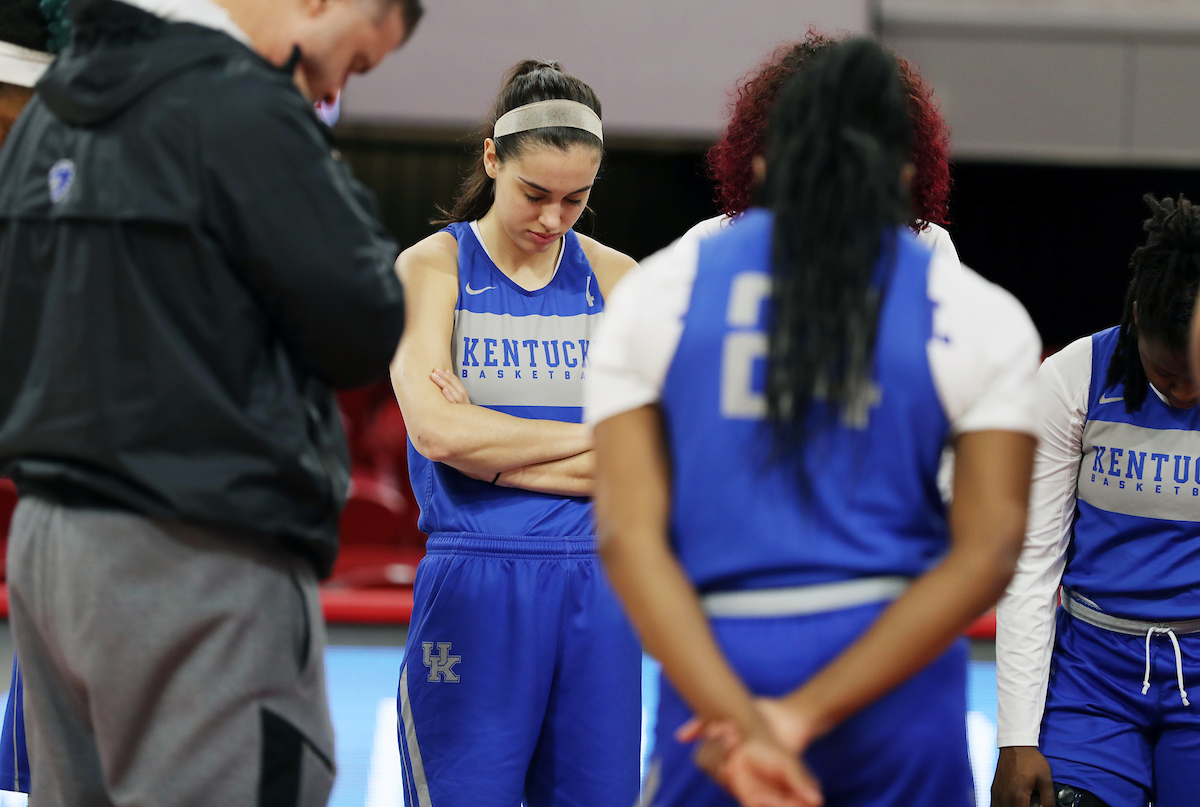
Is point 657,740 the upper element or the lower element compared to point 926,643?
lower

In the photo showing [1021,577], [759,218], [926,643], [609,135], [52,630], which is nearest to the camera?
[926,643]

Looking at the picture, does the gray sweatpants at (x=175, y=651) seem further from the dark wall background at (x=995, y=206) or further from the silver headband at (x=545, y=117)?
the dark wall background at (x=995, y=206)

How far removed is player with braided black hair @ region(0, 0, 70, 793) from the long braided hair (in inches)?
77.1

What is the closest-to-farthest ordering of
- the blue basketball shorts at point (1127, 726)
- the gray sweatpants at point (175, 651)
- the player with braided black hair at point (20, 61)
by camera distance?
1. the gray sweatpants at point (175, 651)
2. the player with braided black hair at point (20, 61)
3. the blue basketball shorts at point (1127, 726)

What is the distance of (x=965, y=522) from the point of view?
1187 mm

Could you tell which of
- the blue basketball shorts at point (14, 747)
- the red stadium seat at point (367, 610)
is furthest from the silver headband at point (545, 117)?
the red stadium seat at point (367, 610)

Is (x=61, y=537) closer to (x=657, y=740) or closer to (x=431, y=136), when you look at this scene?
(x=657, y=740)

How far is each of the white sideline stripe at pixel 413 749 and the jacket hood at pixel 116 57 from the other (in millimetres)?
1256

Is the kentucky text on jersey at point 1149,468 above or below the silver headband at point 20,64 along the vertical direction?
below

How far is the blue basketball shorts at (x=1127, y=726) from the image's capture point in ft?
6.93

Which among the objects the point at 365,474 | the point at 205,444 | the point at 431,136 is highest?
the point at 431,136

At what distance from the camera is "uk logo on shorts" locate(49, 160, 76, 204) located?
1.37 metres

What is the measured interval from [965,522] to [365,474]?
6.47 m

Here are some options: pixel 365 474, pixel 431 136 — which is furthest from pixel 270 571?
pixel 431 136
